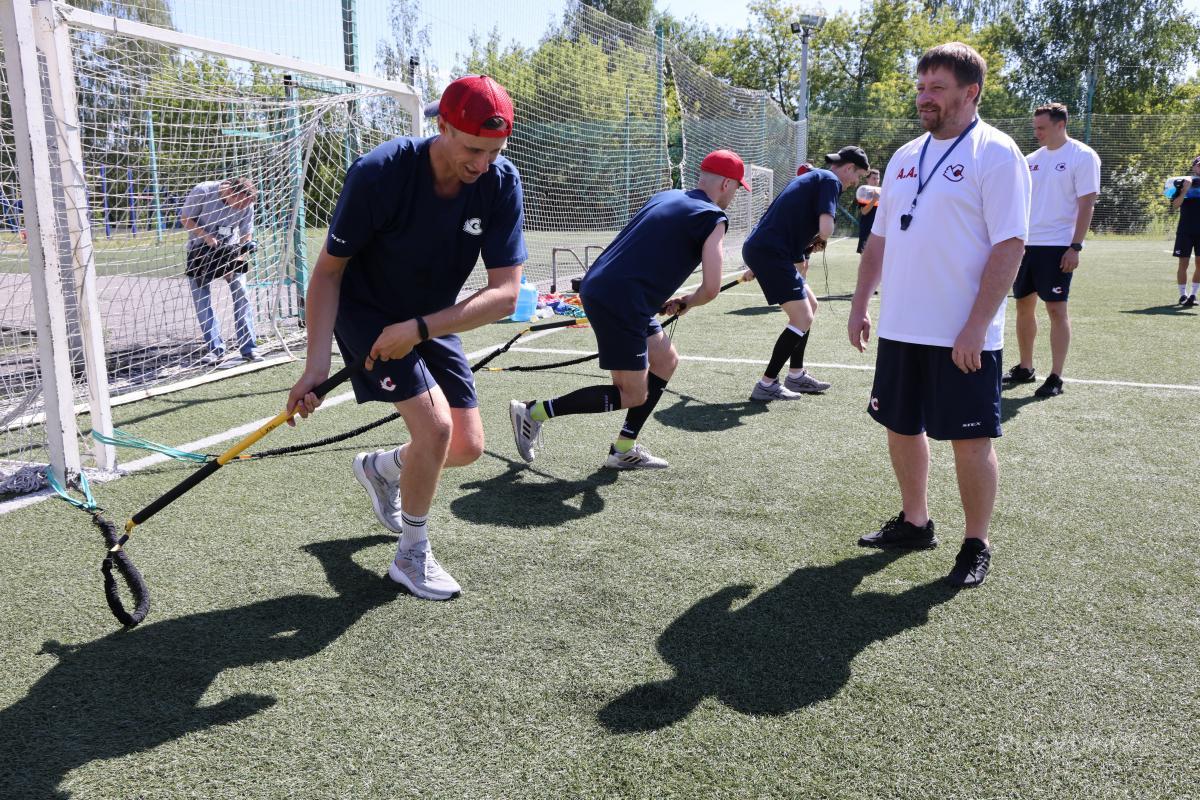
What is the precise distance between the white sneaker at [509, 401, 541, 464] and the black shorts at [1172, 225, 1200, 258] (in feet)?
33.9

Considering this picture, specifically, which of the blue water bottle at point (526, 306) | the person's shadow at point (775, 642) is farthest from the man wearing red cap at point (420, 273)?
the blue water bottle at point (526, 306)

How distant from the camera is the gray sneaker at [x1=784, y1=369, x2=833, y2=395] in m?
6.66

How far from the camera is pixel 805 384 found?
668 cm

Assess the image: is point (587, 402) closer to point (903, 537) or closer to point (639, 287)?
point (639, 287)

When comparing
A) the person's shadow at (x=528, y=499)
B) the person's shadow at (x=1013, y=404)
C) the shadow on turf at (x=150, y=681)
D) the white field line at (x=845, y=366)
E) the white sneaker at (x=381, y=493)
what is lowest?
the shadow on turf at (x=150, y=681)

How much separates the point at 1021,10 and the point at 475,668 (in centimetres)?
4543

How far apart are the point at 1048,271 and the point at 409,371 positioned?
531 cm

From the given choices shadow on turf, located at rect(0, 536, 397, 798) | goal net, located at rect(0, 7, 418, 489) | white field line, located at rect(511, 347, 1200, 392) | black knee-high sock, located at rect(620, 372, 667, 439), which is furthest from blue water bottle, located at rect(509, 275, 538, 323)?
shadow on turf, located at rect(0, 536, 397, 798)

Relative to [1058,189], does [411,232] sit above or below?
below

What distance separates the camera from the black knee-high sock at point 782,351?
641 centimetres

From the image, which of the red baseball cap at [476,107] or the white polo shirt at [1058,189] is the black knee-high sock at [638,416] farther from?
the white polo shirt at [1058,189]

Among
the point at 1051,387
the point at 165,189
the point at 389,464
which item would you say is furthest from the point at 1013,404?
the point at 165,189

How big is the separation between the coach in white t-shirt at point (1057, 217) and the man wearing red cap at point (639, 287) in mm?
2924

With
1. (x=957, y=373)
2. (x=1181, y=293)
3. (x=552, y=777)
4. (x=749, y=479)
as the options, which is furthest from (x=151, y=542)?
(x=1181, y=293)
